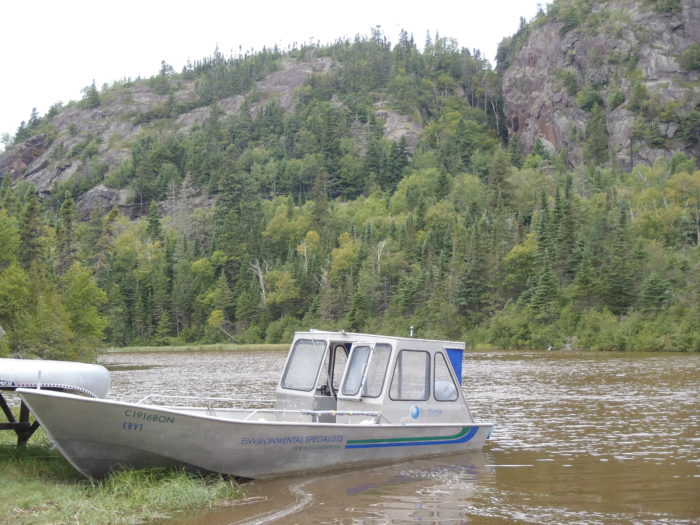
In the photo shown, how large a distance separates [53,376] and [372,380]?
645cm

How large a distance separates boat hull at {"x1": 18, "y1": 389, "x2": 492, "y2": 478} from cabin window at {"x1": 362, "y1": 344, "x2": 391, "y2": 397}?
809mm

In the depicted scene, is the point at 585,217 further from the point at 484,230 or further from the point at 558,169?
the point at 558,169

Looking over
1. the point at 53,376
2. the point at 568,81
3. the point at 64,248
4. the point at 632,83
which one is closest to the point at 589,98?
the point at 568,81

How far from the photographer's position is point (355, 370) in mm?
Answer: 17703

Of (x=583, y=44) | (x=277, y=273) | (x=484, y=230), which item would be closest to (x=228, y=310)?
(x=277, y=273)

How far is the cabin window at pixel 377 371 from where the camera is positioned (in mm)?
17453

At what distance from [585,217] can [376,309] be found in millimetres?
31028

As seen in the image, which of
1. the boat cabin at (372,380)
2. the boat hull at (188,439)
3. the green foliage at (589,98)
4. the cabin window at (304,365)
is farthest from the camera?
the green foliage at (589,98)

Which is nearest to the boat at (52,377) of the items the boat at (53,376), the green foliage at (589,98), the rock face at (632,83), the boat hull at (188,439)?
the boat at (53,376)

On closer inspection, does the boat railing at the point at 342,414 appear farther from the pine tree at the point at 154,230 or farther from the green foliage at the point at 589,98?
the green foliage at the point at 589,98

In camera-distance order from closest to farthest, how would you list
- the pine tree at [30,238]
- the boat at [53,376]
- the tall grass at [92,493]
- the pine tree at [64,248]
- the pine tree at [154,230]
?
the tall grass at [92,493] < the boat at [53,376] < the pine tree at [30,238] < the pine tree at [64,248] < the pine tree at [154,230]

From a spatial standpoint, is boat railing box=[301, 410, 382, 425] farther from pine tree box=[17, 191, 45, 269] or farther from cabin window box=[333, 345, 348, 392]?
pine tree box=[17, 191, 45, 269]

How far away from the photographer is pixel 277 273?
438 ft

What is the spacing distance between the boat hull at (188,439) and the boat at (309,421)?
2cm
